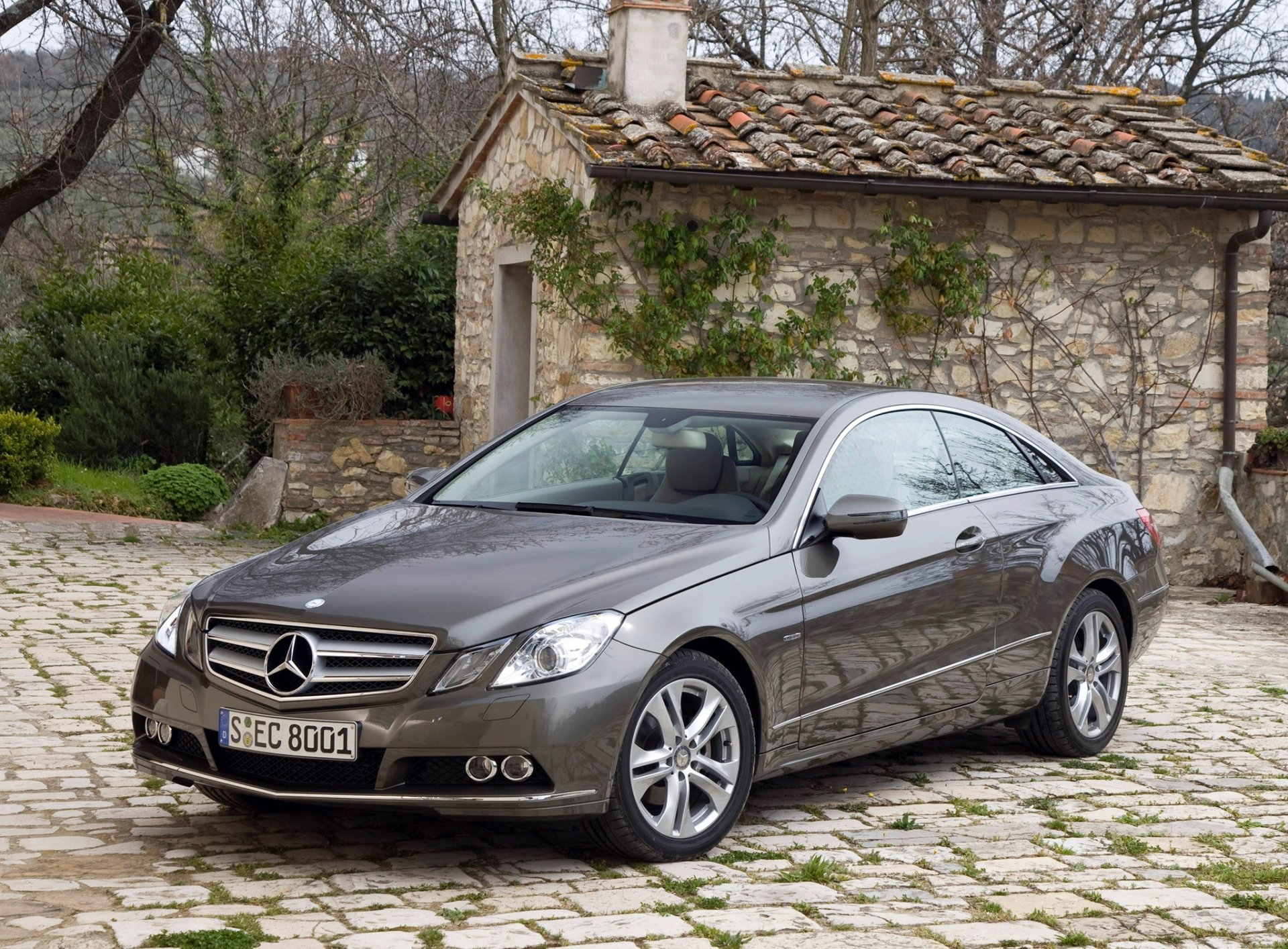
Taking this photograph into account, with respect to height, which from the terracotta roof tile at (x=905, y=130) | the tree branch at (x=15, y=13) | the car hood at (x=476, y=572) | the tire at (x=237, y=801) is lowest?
the tire at (x=237, y=801)

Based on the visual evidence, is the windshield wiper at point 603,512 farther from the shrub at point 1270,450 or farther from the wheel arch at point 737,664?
the shrub at point 1270,450

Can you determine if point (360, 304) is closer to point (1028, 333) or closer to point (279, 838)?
point (1028, 333)

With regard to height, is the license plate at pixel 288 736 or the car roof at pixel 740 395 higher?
the car roof at pixel 740 395

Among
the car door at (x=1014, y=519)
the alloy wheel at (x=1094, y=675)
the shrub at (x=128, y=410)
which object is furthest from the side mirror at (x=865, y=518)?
the shrub at (x=128, y=410)

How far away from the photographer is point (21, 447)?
15.2 metres

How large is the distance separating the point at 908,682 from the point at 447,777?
1954mm

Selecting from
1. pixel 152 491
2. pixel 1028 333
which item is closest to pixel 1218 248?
pixel 1028 333

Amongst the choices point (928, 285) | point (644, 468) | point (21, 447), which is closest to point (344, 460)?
point (21, 447)

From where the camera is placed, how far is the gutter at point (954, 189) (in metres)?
11.7

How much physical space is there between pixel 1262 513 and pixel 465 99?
12.6 metres

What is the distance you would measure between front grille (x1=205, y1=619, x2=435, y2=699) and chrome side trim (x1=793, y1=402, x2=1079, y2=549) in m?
1.47

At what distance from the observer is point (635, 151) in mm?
11875

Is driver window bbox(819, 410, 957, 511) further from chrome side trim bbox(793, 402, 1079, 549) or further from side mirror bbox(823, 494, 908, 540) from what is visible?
side mirror bbox(823, 494, 908, 540)

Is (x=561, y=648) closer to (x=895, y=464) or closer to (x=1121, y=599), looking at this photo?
(x=895, y=464)
